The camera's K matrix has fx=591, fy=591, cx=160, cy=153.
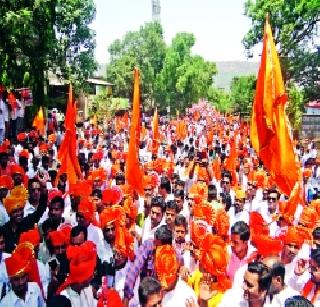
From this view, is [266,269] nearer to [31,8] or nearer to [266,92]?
[266,92]

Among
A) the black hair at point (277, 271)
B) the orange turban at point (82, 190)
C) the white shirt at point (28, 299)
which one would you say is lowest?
the white shirt at point (28, 299)

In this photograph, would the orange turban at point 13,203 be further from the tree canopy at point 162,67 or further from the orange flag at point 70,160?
the tree canopy at point 162,67

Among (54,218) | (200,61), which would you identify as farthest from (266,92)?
(200,61)

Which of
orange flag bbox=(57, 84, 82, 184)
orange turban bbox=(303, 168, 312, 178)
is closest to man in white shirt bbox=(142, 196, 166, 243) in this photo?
orange flag bbox=(57, 84, 82, 184)

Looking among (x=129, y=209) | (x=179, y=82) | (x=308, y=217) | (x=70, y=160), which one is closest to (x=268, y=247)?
(x=308, y=217)

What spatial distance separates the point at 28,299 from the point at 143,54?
4116 cm

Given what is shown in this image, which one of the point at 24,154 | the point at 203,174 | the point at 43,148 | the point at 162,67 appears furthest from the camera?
the point at 162,67

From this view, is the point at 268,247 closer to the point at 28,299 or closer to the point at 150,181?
the point at 28,299

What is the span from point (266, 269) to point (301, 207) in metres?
2.66

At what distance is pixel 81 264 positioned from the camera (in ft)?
12.3

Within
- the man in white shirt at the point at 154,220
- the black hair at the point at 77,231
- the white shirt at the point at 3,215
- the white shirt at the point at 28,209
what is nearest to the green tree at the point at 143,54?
the white shirt at the point at 28,209

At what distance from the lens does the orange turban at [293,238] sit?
179 inches

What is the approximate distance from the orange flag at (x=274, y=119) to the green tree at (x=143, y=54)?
34663 millimetres

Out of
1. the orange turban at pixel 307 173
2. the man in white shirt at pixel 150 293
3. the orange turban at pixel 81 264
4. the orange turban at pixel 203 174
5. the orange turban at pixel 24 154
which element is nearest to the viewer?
the man in white shirt at pixel 150 293
